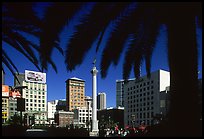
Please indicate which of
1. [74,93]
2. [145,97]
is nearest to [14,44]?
[145,97]

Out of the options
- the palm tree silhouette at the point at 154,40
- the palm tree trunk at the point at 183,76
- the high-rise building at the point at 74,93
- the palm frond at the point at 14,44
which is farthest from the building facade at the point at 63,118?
the palm tree trunk at the point at 183,76

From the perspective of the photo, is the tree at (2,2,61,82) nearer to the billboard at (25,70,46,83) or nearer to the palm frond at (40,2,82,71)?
the palm frond at (40,2,82,71)

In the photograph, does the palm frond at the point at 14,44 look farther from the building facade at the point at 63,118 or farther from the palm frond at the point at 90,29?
the building facade at the point at 63,118

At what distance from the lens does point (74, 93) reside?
150 metres

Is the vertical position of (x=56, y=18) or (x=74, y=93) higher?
(x=56, y=18)

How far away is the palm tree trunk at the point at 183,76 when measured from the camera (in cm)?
756

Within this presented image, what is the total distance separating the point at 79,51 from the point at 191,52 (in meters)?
3.07

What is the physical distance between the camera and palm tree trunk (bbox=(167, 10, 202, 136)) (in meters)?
7.56

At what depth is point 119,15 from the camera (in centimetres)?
882

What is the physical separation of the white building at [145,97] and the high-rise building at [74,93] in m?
42.0

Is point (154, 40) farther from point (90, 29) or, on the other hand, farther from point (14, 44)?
point (14, 44)

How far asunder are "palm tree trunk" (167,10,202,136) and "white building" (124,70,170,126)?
81414 mm

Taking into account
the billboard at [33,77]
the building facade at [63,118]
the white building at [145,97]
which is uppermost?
the billboard at [33,77]

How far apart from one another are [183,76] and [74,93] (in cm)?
14376
